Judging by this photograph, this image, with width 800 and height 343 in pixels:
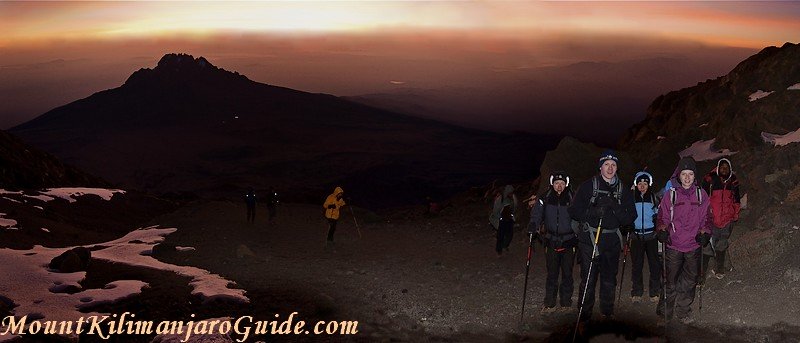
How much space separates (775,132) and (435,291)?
41.9 feet

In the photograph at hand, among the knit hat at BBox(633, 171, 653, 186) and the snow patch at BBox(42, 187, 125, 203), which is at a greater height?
the knit hat at BBox(633, 171, 653, 186)

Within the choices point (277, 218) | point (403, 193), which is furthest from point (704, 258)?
point (403, 193)

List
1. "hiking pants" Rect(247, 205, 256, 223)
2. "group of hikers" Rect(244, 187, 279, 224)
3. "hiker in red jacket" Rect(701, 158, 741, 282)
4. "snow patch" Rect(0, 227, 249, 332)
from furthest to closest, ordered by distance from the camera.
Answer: "hiking pants" Rect(247, 205, 256, 223) < "group of hikers" Rect(244, 187, 279, 224) < "snow patch" Rect(0, 227, 249, 332) < "hiker in red jacket" Rect(701, 158, 741, 282)

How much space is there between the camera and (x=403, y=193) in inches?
7146

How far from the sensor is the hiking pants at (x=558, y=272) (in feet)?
37.4

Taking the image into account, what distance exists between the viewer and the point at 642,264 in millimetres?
Answer: 12188

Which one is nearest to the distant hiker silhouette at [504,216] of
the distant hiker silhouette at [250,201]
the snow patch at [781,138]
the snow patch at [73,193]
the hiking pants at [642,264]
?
the hiking pants at [642,264]

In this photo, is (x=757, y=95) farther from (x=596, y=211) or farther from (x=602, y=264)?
(x=596, y=211)

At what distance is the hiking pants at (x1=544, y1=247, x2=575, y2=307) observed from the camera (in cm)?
1141

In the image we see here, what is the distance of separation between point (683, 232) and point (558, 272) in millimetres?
2345

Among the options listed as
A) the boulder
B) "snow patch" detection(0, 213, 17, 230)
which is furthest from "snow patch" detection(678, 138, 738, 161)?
"snow patch" detection(0, 213, 17, 230)

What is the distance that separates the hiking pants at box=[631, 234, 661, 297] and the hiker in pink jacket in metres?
1.26

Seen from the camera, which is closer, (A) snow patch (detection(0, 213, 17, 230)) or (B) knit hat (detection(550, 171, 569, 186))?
(B) knit hat (detection(550, 171, 569, 186))

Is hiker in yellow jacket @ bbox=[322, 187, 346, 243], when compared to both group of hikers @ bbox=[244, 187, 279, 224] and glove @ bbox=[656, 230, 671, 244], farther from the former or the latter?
glove @ bbox=[656, 230, 671, 244]
